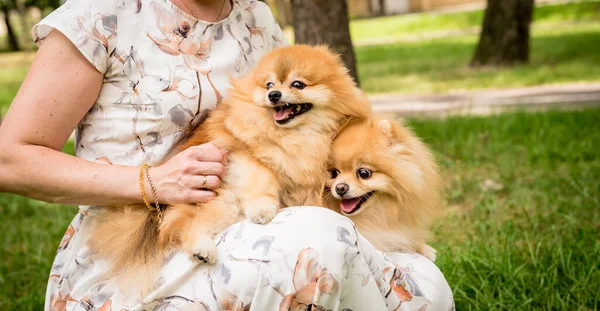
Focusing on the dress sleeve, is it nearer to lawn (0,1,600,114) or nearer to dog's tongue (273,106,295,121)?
dog's tongue (273,106,295,121)

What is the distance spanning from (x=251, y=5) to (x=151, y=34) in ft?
1.60

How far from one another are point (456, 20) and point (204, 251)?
1716 cm

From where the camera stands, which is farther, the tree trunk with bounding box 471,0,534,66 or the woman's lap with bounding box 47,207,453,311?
the tree trunk with bounding box 471,0,534,66

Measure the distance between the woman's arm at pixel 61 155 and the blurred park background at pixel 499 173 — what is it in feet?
3.93

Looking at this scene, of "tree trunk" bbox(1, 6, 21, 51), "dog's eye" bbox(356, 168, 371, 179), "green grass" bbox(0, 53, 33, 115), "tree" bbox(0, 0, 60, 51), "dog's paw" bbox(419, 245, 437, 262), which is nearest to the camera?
"dog's eye" bbox(356, 168, 371, 179)

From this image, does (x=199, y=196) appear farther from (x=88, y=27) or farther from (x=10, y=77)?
(x=10, y=77)

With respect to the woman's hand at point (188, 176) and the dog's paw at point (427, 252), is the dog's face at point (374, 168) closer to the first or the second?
the dog's paw at point (427, 252)

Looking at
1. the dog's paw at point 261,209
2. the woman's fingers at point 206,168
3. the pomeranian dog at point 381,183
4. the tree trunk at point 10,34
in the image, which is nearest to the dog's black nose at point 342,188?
the pomeranian dog at point 381,183

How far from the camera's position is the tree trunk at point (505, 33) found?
8812 mm

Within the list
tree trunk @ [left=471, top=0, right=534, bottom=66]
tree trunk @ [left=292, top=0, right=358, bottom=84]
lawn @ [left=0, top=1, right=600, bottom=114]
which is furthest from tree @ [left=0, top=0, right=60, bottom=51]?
tree trunk @ [left=292, top=0, right=358, bottom=84]

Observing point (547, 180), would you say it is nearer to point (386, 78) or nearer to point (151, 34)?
point (151, 34)

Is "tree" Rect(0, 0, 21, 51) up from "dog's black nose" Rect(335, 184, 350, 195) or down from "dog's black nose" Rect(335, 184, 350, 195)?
down

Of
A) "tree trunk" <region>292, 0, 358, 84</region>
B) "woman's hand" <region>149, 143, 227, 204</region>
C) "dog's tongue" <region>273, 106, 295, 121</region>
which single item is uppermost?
"dog's tongue" <region>273, 106, 295, 121</region>

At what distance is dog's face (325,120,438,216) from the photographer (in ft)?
5.96
